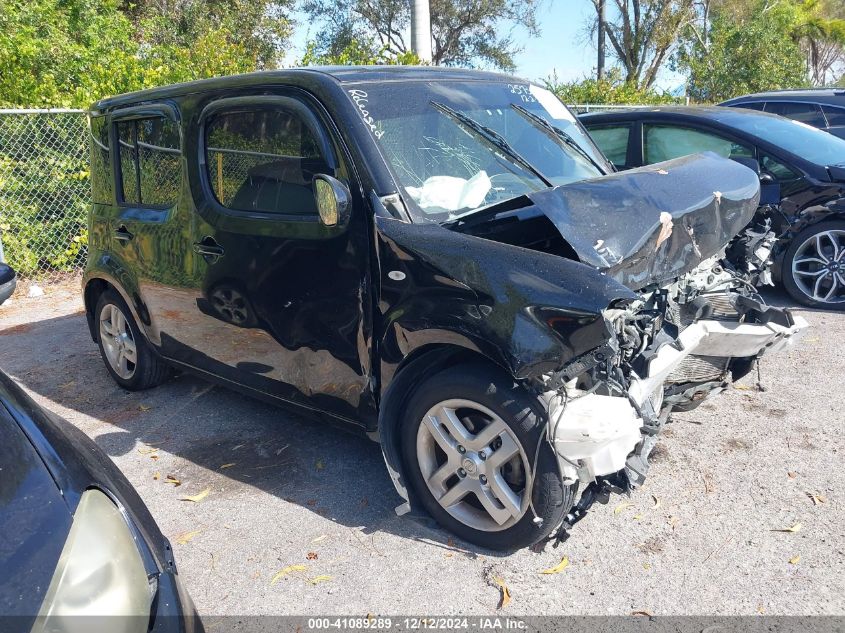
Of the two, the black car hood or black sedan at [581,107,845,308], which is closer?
the black car hood

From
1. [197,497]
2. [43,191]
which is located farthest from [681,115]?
[43,191]

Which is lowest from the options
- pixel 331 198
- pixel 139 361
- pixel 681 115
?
pixel 139 361

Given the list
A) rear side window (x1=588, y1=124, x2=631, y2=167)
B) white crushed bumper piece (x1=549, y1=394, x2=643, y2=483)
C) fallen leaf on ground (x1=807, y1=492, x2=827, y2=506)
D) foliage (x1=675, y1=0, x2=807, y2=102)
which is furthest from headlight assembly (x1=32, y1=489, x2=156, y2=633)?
foliage (x1=675, y1=0, x2=807, y2=102)

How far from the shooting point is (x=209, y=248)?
4012mm

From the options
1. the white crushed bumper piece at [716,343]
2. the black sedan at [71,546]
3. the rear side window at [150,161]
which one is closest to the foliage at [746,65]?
the white crushed bumper piece at [716,343]

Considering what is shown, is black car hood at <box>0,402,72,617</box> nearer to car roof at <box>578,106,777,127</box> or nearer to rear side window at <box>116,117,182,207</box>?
rear side window at <box>116,117,182,207</box>

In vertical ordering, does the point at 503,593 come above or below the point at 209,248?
below

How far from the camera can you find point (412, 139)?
348 centimetres

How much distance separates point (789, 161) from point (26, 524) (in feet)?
21.5

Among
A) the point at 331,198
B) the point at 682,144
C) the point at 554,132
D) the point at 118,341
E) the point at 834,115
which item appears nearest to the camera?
the point at 331,198

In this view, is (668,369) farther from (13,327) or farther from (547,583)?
(13,327)

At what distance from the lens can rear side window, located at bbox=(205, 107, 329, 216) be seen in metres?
3.53

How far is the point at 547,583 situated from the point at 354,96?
7.58 feet

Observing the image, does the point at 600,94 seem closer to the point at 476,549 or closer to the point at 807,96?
the point at 807,96
